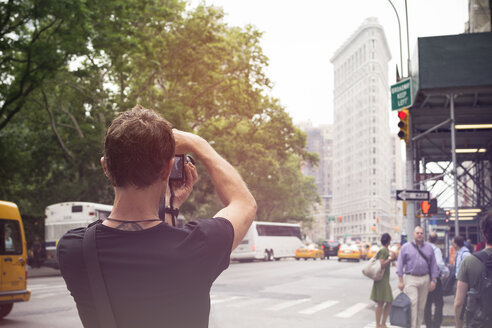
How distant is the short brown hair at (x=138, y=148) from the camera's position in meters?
1.78

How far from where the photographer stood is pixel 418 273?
9.59 m

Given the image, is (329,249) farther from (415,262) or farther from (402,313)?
(402,313)

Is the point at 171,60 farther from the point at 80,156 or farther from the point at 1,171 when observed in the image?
the point at 1,171

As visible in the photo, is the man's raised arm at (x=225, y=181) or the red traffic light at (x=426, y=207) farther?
the red traffic light at (x=426, y=207)

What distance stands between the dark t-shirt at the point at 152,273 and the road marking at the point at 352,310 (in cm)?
1156

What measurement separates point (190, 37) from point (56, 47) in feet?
34.8

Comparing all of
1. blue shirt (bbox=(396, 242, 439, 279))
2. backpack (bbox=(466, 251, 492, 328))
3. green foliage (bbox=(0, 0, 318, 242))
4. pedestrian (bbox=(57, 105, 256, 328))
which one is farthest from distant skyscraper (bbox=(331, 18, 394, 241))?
pedestrian (bbox=(57, 105, 256, 328))

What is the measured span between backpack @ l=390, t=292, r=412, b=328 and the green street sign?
6.06 metres

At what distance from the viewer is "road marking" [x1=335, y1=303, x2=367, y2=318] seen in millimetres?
12883

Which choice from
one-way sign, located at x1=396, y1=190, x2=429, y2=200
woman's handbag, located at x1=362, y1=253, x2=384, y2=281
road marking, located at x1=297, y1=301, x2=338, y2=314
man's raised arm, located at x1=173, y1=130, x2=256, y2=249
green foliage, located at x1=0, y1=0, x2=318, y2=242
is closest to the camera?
man's raised arm, located at x1=173, y1=130, x2=256, y2=249

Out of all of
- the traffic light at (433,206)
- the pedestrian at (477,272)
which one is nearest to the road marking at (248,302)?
the traffic light at (433,206)

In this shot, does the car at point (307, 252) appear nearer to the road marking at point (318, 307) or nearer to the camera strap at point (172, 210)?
the road marking at point (318, 307)

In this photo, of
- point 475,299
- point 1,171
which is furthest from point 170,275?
point 1,171

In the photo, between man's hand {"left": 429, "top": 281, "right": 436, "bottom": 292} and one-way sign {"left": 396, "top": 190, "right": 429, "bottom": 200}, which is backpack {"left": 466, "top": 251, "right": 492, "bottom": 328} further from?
one-way sign {"left": 396, "top": 190, "right": 429, "bottom": 200}
